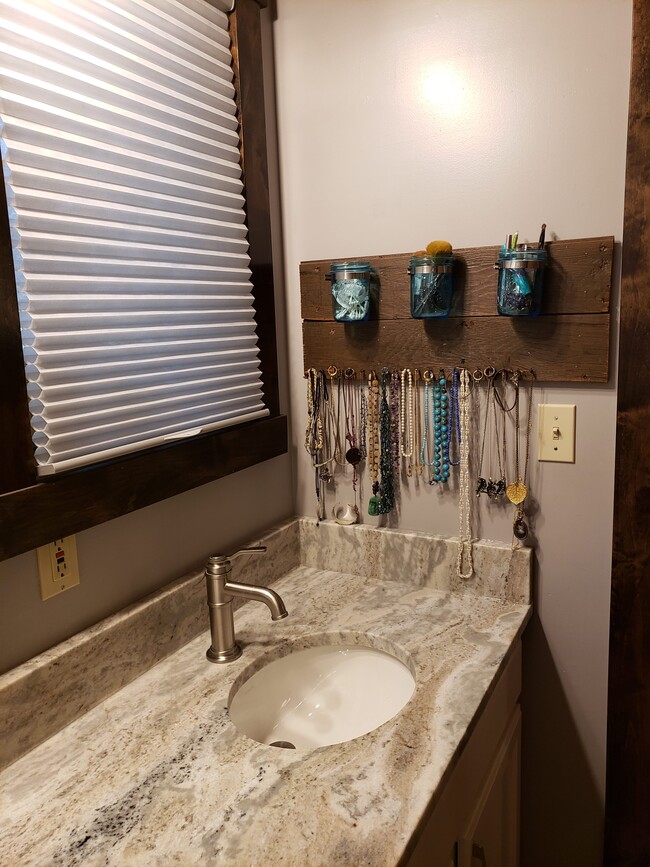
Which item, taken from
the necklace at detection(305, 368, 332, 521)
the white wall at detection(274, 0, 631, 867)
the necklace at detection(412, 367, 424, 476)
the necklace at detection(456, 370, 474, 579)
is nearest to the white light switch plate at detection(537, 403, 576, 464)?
the white wall at detection(274, 0, 631, 867)

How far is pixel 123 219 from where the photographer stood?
42.4 inches

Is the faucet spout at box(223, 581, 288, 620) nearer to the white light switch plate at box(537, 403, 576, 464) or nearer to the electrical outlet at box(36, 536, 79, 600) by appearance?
the electrical outlet at box(36, 536, 79, 600)

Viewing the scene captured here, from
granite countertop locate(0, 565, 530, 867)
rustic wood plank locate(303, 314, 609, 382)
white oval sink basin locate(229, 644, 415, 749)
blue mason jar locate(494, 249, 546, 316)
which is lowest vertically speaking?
white oval sink basin locate(229, 644, 415, 749)

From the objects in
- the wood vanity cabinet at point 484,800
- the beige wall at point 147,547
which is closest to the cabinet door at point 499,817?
the wood vanity cabinet at point 484,800

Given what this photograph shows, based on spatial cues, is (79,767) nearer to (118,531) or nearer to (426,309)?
(118,531)

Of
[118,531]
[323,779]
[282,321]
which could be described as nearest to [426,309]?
[282,321]

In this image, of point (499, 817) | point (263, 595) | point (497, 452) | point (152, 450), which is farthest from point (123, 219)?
point (499, 817)

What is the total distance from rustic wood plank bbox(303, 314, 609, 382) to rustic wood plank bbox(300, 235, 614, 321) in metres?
0.02

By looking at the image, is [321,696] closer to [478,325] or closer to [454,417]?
[454,417]

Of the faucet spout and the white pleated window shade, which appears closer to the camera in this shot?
the white pleated window shade

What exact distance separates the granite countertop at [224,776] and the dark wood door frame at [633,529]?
24 cm

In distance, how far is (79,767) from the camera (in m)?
0.93

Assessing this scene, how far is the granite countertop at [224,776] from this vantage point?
786 millimetres

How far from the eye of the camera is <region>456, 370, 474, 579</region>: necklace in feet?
4.46
